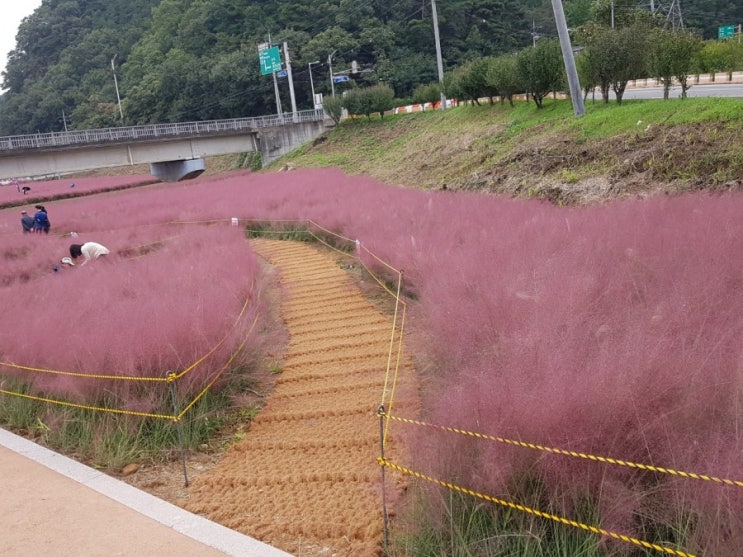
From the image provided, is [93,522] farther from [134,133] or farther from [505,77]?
[134,133]

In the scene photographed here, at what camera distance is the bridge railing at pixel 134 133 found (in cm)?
3450

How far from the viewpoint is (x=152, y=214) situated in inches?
862

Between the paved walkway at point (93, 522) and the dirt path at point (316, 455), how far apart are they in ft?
0.75

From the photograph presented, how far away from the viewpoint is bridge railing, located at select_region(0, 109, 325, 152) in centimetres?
3450

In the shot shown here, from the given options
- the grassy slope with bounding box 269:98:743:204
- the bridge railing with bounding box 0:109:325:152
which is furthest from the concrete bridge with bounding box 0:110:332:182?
the grassy slope with bounding box 269:98:743:204

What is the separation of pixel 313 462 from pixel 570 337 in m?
2.23

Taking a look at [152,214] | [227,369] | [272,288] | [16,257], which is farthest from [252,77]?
[227,369]

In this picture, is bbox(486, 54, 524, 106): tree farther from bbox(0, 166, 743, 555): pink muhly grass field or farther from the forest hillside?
the forest hillside

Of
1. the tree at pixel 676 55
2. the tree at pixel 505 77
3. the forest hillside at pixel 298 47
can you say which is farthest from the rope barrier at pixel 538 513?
the forest hillside at pixel 298 47

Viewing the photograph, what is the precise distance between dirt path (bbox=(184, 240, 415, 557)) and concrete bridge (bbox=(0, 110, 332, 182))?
104 ft

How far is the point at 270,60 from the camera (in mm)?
45750

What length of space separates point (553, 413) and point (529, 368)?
1.82ft

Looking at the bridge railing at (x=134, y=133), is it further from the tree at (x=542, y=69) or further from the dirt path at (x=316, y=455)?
the dirt path at (x=316, y=455)

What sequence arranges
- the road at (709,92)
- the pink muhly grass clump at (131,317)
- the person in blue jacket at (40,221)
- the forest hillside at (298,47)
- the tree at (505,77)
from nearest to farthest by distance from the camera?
the pink muhly grass clump at (131,317) → the person in blue jacket at (40,221) → the road at (709,92) → the tree at (505,77) → the forest hillside at (298,47)
